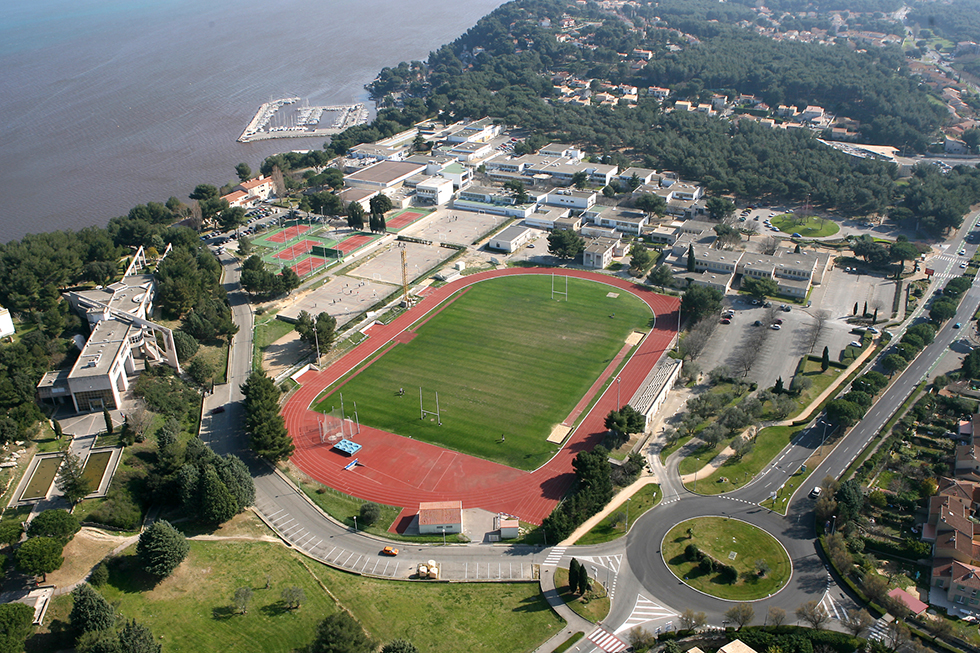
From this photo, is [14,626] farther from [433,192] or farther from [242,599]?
[433,192]

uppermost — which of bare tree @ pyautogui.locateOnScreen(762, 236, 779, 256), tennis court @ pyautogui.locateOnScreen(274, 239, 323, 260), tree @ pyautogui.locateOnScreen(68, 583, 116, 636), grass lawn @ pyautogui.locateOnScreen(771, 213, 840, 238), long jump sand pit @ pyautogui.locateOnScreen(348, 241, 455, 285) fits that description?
tree @ pyautogui.locateOnScreen(68, 583, 116, 636)

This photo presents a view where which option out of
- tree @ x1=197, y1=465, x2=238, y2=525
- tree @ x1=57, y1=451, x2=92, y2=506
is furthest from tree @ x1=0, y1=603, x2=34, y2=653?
tree @ x1=197, y1=465, x2=238, y2=525

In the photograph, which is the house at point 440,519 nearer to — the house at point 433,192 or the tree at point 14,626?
the tree at point 14,626

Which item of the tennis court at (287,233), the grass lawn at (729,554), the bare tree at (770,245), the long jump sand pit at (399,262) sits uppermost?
the tennis court at (287,233)

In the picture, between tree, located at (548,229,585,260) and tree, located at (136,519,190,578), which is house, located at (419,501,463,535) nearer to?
tree, located at (136,519,190,578)

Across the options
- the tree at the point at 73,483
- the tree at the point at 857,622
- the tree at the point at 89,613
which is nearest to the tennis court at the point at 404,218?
the tree at the point at 73,483

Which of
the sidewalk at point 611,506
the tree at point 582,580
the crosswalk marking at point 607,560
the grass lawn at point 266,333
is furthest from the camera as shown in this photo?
the grass lawn at point 266,333
